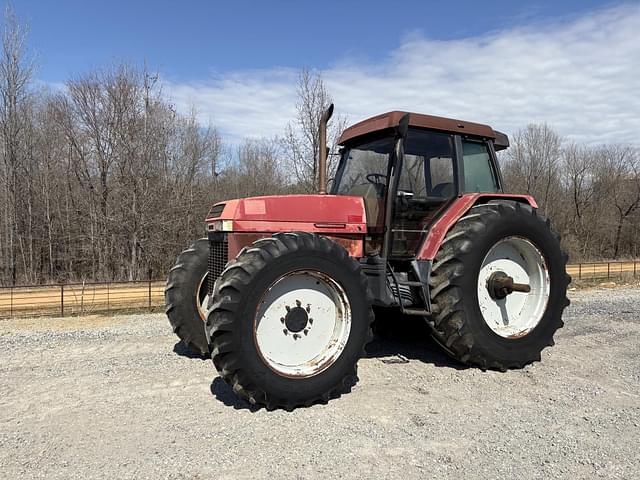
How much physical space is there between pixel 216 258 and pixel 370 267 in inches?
57.4

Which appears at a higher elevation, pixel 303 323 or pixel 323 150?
pixel 323 150

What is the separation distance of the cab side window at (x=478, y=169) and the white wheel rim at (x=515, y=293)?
72cm

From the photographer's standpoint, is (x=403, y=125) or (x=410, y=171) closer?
(x=403, y=125)

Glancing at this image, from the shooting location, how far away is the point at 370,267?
4.52 m

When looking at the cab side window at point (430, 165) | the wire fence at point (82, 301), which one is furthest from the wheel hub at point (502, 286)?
the wire fence at point (82, 301)

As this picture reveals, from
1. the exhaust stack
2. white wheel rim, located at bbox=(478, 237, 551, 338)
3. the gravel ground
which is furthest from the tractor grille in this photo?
white wheel rim, located at bbox=(478, 237, 551, 338)

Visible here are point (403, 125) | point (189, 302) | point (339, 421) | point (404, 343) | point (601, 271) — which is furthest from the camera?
point (601, 271)

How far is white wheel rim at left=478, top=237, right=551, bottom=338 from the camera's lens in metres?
4.75

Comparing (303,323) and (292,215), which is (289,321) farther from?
(292,215)

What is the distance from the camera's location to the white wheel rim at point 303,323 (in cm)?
365

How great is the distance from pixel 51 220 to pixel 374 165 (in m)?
17.4

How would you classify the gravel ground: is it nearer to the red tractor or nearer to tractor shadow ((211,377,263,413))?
tractor shadow ((211,377,263,413))

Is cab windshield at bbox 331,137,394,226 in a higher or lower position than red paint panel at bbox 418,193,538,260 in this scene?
higher

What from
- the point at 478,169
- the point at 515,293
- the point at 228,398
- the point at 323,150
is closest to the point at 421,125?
the point at 478,169
